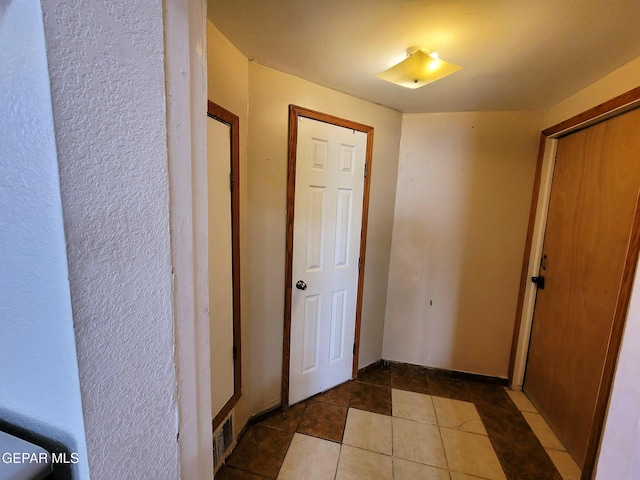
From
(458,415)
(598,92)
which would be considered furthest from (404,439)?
(598,92)

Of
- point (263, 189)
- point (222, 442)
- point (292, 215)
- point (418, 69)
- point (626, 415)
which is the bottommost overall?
point (222, 442)

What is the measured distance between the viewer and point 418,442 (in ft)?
5.22

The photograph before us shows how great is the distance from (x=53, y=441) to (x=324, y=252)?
1513 millimetres

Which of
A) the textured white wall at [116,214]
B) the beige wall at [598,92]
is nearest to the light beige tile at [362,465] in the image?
the textured white wall at [116,214]

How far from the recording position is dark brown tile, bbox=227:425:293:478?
4.63ft

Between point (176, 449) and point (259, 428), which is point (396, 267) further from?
point (176, 449)

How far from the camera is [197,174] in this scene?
486 mm

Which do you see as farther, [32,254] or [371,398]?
[371,398]

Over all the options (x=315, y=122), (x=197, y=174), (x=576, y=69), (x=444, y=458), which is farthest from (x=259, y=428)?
(x=576, y=69)

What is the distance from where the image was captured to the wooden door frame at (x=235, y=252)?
1.29 metres

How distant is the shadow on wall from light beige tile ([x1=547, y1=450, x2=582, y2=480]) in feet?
7.09

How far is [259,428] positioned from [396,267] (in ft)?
4.93

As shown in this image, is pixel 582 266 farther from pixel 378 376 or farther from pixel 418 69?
Answer: pixel 378 376

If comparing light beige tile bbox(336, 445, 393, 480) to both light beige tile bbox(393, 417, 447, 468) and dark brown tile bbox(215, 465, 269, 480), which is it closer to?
light beige tile bbox(393, 417, 447, 468)
